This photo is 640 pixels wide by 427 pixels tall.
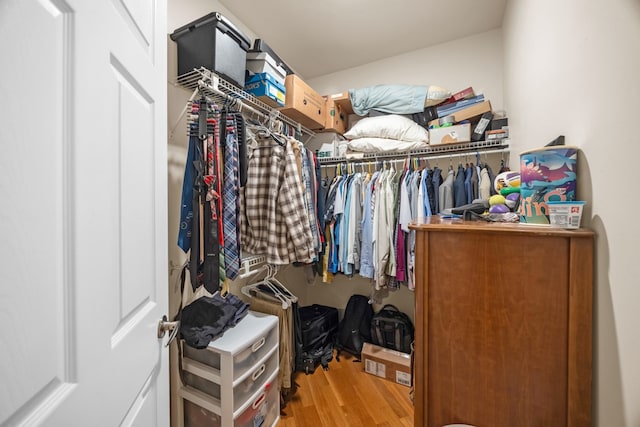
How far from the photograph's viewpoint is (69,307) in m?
0.37

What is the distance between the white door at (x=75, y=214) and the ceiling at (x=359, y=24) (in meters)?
1.43

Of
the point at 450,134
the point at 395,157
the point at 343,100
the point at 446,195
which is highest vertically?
the point at 343,100

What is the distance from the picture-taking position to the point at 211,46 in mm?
1215

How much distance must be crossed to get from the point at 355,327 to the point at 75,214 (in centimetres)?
215

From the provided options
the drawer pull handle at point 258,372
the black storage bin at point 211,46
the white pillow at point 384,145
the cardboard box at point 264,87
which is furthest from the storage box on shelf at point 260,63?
the drawer pull handle at point 258,372

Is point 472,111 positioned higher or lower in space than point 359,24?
lower

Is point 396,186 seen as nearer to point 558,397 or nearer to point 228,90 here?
point 228,90

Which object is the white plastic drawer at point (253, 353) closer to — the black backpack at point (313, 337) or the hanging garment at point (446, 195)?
the black backpack at point (313, 337)

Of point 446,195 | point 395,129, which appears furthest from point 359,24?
point 446,195

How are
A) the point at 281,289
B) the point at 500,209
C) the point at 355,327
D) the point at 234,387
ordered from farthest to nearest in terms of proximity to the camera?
the point at 355,327
the point at 281,289
the point at 234,387
the point at 500,209

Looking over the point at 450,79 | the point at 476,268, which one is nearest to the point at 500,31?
the point at 450,79

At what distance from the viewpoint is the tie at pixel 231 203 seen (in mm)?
1189

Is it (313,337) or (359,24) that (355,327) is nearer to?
(313,337)

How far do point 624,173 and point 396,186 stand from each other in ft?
4.55
